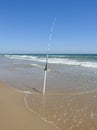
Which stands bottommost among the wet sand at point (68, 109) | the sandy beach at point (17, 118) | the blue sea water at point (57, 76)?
the blue sea water at point (57, 76)

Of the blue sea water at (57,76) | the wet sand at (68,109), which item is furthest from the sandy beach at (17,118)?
the blue sea water at (57,76)

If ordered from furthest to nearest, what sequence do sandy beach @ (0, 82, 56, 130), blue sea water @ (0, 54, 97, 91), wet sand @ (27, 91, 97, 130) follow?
blue sea water @ (0, 54, 97, 91)
wet sand @ (27, 91, 97, 130)
sandy beach @ (0, 82, 56, 130)

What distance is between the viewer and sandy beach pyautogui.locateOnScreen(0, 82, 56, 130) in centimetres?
409

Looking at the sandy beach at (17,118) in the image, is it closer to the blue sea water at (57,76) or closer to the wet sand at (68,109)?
the wet sand at (68,109)

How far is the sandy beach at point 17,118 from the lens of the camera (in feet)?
13.4

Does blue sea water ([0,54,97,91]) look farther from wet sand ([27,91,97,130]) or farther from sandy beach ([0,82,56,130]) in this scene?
sandy beach ([0,82,56,130])

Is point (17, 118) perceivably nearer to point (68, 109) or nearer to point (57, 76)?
point (68, 109)

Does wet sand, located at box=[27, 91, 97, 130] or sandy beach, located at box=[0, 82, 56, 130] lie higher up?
sandy beach, located at box=[0, 82, 56, 130]

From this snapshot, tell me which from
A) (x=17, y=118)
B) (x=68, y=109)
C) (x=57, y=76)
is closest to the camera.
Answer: (x=17, y=118)

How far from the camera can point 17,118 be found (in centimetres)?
454

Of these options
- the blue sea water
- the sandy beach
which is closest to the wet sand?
the sandy beach

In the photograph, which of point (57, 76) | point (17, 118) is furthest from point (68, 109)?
point (57, 76)

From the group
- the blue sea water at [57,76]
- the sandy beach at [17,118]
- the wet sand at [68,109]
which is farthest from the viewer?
the blue sea water at [57,76]

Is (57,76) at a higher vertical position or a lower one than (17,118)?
lower
